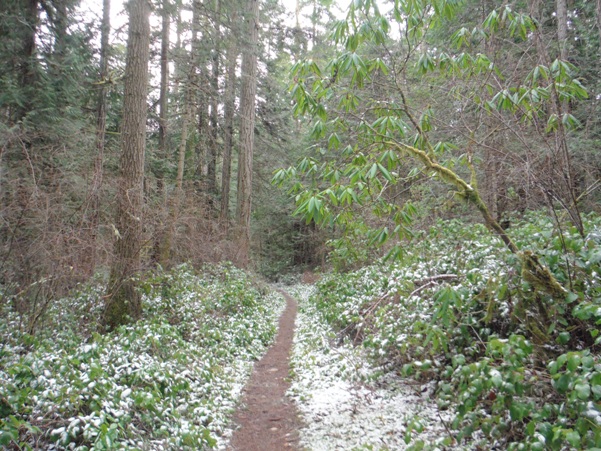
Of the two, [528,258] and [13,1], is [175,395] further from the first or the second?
[13,1]

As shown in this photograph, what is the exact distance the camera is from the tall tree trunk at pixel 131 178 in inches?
266

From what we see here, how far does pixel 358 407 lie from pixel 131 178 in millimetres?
5535

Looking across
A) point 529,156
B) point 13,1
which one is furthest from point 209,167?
point 529,156

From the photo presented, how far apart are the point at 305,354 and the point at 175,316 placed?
273 centimetres

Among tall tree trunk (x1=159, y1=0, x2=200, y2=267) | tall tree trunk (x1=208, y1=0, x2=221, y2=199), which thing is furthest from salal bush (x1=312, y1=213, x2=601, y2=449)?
tall tree trunk (x1=208, y1=0, x2=221, y2=199)

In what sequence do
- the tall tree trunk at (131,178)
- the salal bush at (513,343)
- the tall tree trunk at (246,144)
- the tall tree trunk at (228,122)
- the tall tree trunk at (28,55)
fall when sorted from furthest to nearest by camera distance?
the tall tree trunk at (246,144) < the tall tree trunk at (228,122) < the tall tree trunk at (28,55) < the tall tree trunk at (131,178) < the salal bush at (513,343)

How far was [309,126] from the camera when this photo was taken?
1102 centimetres

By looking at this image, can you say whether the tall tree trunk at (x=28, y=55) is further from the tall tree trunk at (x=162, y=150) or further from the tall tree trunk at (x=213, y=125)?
the tall tree trunk at (x=213, y=125)

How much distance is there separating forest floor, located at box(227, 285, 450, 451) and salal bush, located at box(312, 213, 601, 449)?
32 centimetres

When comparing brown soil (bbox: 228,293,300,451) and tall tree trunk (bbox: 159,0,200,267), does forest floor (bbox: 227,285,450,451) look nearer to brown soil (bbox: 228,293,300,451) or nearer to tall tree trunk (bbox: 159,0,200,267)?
brown soil (bbox: 228,293,300,451)

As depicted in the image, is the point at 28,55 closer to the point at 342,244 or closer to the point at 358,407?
the point at 342,244

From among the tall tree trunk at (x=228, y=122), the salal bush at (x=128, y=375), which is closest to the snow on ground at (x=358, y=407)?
the salal bush at (x=128, y=375)

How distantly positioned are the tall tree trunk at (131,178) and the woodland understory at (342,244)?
38 mm

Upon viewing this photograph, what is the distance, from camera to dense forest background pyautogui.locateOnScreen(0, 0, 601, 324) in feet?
12.2
